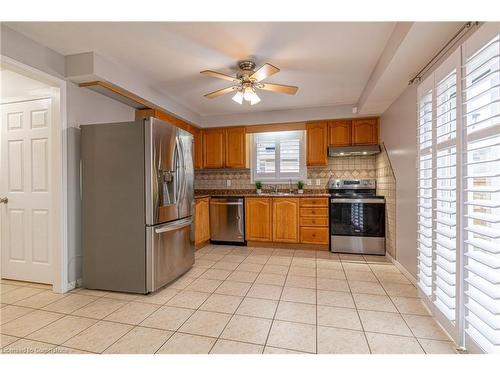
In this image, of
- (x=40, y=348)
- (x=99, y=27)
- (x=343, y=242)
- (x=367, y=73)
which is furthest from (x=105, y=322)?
(x=367, y=73)

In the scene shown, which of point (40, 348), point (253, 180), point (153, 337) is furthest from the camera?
point (253, 180)

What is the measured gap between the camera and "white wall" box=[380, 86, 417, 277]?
2617mm

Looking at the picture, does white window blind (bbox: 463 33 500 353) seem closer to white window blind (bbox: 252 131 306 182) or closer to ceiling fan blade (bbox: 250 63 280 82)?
ceiling fan blade (bbox: 250 63 280 82)

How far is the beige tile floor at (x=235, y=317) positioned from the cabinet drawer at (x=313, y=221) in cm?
111

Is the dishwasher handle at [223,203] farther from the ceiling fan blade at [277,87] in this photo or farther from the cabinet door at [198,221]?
the ceiling fan blade at [277,87]

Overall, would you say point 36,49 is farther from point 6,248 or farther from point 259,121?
point 259,121

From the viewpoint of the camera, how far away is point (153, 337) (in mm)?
1723

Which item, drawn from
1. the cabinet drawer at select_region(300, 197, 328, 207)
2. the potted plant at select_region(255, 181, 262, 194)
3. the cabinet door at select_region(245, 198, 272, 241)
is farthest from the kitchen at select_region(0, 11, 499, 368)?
the potted plant at select_region(255, 181, 262, 194)

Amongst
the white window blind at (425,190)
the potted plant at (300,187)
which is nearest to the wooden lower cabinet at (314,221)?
the potted plant at (300,187)

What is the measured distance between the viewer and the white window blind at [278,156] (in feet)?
15.5

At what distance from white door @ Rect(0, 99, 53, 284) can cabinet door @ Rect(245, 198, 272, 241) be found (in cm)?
275

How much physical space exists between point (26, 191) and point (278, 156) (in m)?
3.80

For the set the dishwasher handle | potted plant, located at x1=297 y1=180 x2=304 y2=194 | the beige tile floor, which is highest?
potted plant, located at x1=297 y1=180 x2=304 y2=194
